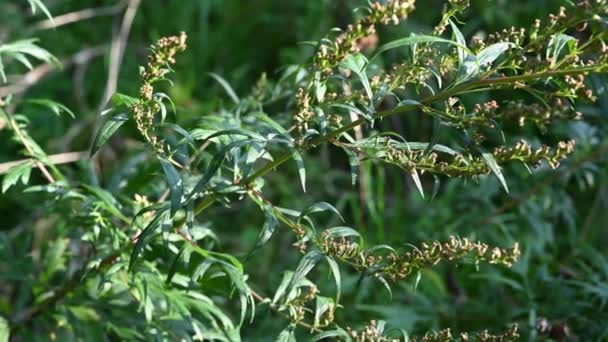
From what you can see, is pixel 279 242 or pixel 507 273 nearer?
pixel 507 273

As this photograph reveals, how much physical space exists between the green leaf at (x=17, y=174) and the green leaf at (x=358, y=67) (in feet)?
2.14

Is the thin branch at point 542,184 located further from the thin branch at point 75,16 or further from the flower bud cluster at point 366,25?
the thin branch at point 75,16

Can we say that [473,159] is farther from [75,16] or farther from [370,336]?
[75,16]

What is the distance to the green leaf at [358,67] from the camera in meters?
1.30

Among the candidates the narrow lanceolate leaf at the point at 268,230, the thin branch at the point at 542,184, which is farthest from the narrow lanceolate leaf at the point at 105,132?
the thin branch at the point at 542,184

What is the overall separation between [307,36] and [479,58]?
6.54 feet

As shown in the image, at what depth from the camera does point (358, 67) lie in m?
1.33

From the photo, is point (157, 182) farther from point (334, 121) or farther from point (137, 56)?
point (137, 56)

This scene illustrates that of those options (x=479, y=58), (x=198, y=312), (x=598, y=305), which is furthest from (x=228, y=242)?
(x=479, y=58)

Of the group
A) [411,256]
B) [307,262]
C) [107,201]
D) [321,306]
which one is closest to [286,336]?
[321,306]

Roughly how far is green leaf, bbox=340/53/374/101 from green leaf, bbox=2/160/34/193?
0.65m

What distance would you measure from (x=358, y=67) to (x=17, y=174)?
0.69 meters

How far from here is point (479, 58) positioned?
4.25 ft

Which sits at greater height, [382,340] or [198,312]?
[382,340]
